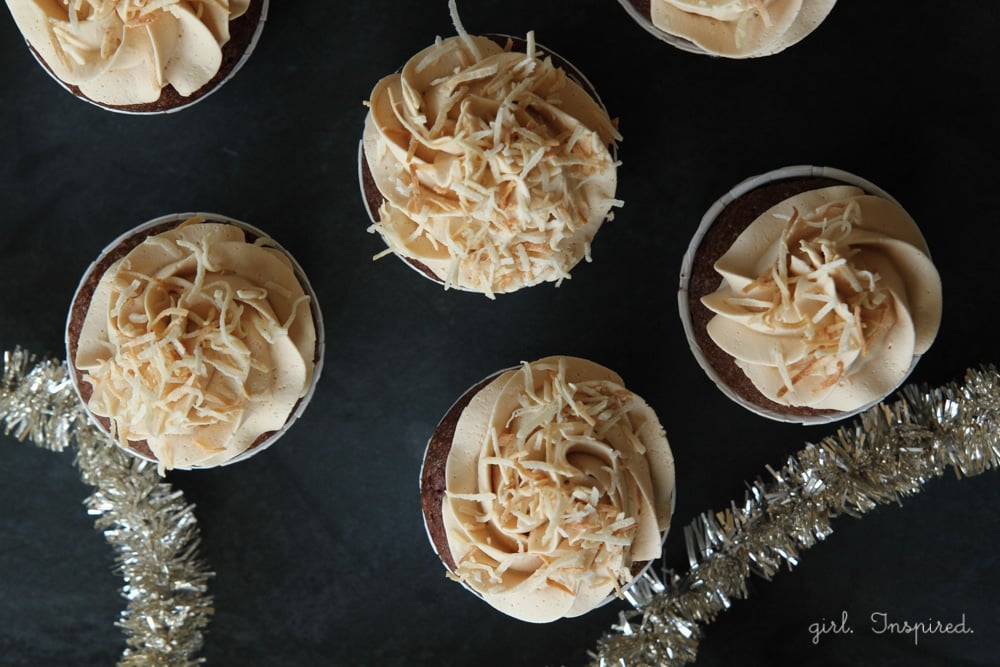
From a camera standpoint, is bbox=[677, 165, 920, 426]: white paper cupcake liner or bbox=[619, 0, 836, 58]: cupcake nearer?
bbox=[619, 0, 836, 58]: cupcake

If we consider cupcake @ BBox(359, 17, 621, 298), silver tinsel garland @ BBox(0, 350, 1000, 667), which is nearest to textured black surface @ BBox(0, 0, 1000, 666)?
silver tinsel garland @ BBox(0, 350, 1000, 667)

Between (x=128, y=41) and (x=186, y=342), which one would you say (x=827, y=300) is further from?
(x=128, y=41)

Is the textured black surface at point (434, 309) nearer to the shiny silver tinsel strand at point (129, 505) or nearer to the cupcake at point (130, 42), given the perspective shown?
the shiny silver tinsel strand at point (129, 505)

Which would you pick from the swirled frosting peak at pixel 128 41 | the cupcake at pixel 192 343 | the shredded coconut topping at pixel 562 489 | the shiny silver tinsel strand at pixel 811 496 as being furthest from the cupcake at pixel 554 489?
the swirled frosting peak at pixel 128 41

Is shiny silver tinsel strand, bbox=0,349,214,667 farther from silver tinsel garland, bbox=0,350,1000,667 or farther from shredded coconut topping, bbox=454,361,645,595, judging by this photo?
shredded coconut topping, bbox=454,361,645,595

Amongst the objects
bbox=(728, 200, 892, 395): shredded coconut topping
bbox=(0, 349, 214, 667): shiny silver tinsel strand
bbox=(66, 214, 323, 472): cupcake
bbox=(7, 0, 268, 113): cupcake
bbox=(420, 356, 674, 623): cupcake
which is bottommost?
bbox=(0, 349, 214, 667): shiny silver tinsel strand

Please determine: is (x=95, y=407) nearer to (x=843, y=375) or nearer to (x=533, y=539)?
(x=533, y=539)
